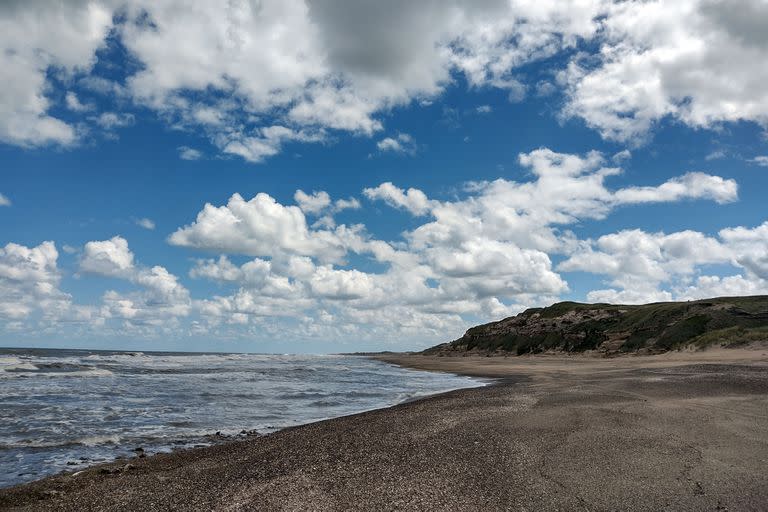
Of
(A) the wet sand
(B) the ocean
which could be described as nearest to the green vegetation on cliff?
(B) the ocean

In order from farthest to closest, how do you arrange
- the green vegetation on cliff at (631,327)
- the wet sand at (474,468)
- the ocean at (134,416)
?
the green vegetation on cliff at (631,327) → the ocean at (134,416) → the wet sand at (474,468)

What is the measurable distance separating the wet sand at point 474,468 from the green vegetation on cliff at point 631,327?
3730 cm

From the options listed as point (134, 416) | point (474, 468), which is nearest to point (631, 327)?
point (134, 416)

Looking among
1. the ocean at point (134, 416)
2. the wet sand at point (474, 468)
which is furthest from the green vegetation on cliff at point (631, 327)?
the wet sand at point (474, 468)

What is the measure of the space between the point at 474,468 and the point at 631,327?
66600mm

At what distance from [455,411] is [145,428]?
12347mm

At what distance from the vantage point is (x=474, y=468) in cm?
1068

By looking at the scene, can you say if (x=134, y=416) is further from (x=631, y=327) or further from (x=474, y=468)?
(x=631, y=327)

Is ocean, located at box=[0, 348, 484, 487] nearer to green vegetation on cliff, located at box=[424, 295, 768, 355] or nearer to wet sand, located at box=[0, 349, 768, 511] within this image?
wet sand, located at box=[0, 349, 768, 511]

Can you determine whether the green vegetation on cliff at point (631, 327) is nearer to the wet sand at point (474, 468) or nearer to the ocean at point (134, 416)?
the ocean at point (134, 416)

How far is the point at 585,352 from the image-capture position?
2638 inches

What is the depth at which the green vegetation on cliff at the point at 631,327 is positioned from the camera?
49.5m

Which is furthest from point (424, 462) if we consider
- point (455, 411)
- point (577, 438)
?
point (455, 411)

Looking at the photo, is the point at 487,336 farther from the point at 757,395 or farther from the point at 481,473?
the point at 481,473
